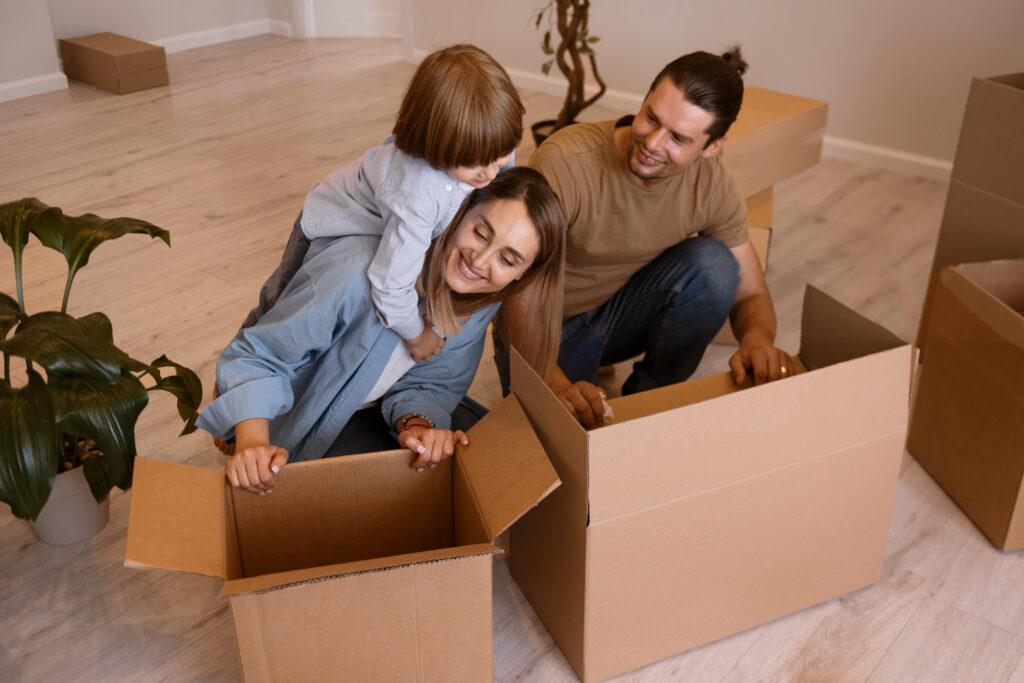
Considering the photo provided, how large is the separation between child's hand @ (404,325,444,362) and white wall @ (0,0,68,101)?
10.4 ft

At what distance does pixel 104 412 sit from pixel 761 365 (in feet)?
3.37

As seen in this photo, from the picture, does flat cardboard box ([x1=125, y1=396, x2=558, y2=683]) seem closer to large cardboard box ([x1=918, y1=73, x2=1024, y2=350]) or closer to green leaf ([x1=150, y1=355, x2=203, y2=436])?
green leaf ([x1=150, y1=355, x2=203, y2=436])

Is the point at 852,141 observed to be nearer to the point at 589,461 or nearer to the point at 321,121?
the point at 321,121

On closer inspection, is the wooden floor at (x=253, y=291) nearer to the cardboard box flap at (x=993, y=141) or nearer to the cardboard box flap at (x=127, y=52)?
the cardboard box flap at (x=127, y=52)

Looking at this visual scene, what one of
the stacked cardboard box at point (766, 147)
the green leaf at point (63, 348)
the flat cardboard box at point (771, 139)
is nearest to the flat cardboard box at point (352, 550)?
the green leaf at point (63, 348)

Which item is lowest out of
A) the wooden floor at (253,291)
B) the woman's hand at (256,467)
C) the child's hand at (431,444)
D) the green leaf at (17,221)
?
the wooden floor at (253,291)

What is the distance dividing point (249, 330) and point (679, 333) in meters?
0.89

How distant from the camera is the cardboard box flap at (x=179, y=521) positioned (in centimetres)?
105

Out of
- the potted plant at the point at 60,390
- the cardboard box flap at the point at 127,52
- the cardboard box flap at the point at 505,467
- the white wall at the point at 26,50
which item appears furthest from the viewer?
the cardboard box flap at the point at 127,52

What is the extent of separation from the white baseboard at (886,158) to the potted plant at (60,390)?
8.97ft

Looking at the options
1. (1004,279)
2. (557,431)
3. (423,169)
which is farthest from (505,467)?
(1004,279)

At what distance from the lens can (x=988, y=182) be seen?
186cm

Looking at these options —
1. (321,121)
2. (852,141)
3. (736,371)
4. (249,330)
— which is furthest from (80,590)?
(852,141)

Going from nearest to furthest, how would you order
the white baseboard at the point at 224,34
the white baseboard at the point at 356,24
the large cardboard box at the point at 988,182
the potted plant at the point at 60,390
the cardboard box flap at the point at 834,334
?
the potted plant at the point at 60,390 < the cardboard box flap at the point at 834,334 < the large cardboard box at the point at 988,182 < the white baseboard at the point at 224,34 < the white baseboard at the point at 356,24
